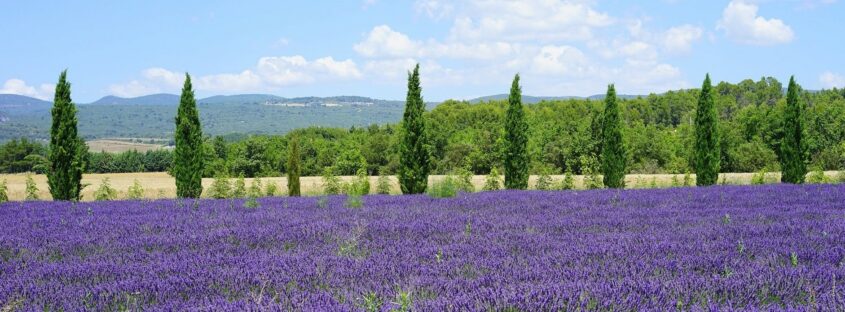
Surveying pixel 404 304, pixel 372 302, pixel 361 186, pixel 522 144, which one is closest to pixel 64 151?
pixel 361 186

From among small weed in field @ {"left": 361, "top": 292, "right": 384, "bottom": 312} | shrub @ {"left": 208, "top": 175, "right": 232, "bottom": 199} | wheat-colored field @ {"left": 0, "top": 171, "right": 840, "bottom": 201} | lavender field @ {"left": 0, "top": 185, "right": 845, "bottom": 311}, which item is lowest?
wheat-colored field @ {"left": 0, "top": 171, "right": 840, "bottom": 201}

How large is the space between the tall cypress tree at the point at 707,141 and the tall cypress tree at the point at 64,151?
66.6ft

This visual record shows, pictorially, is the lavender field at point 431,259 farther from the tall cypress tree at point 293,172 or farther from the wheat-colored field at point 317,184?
the tall cypress tree at point 293,172

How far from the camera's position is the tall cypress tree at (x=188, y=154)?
64.2 ft

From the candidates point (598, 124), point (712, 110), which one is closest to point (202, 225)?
point (712, 110)

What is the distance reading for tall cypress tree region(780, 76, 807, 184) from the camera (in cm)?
2414

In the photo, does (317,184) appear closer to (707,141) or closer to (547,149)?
(707,141)

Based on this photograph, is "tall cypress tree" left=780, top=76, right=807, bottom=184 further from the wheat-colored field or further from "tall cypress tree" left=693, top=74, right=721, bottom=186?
"tall cypress tree" left=693, top=74, right=721, bottom=186

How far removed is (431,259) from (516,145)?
1802 centimetres

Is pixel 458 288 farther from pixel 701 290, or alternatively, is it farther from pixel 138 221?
pixel 138 221

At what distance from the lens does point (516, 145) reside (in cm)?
2255

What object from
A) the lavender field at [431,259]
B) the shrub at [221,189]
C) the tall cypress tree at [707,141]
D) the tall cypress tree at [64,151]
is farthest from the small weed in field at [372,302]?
the tall cypress tree at [707,141]

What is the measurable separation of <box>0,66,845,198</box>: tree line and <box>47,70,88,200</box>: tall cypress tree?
0.03 metres

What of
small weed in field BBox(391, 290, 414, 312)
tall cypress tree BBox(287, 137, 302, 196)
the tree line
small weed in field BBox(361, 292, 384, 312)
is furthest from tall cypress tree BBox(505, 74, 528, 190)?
small weed in field BBox(391, 290, 414, 312)
